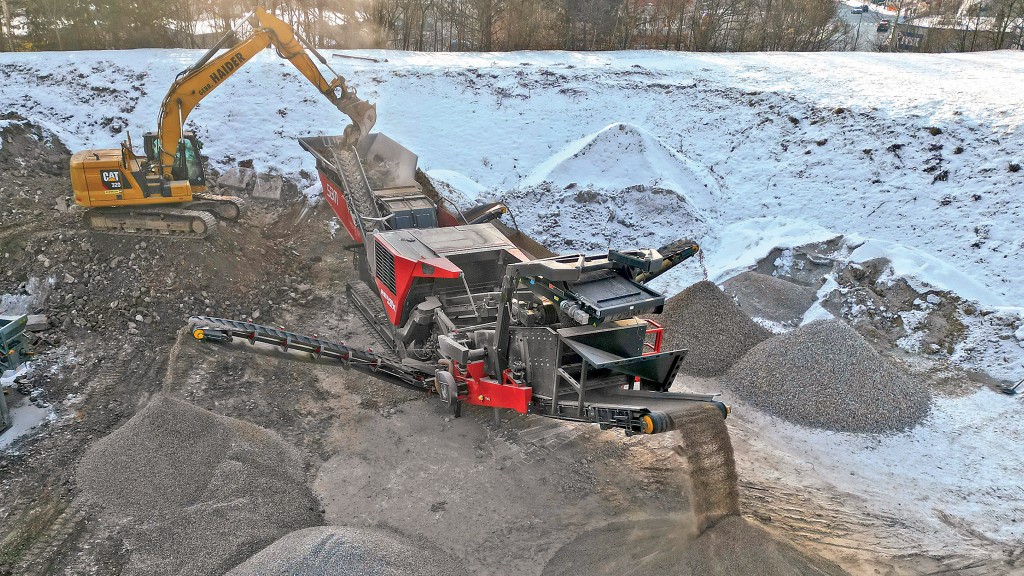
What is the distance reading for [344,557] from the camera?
5.76 meters

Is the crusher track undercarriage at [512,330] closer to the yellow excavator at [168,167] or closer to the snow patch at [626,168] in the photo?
the yellow excavator at [168,167]

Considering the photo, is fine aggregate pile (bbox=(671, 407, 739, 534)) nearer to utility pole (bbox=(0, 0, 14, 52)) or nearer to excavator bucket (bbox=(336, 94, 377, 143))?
excavator bucket (bbox=(336, 94, 377, 143))

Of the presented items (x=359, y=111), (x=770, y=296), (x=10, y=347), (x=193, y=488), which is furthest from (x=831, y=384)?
(x=10, y=347)

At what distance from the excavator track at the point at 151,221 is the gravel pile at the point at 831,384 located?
9.24 meters

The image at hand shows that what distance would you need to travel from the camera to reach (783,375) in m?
9.17

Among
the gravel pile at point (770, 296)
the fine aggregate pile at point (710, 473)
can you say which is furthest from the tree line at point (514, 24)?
the fine aggregate pile at point (710, 473)

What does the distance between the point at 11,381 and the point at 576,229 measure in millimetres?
Result: 9643

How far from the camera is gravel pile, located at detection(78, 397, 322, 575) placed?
6184mm

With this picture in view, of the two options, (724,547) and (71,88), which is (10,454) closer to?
(724,547)

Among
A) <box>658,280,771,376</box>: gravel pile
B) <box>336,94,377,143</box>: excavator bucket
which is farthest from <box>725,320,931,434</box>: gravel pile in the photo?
<box>336,94,377,143</box>: excavator bucket

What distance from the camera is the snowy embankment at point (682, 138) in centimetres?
1290

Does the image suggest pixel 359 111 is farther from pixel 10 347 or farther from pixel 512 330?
pixel 512 330

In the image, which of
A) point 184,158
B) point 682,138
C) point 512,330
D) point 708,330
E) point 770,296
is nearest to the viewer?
point 512,330

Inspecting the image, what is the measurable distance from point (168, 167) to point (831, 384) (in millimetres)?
11387
